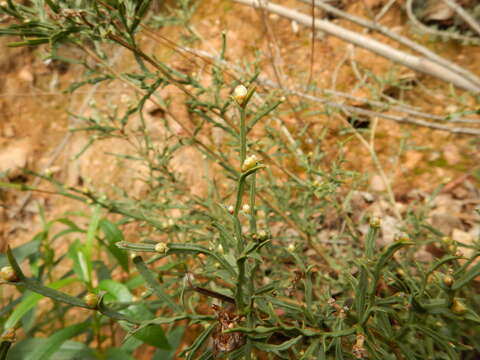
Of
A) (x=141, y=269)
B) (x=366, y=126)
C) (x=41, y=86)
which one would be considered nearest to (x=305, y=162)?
(x=141, y=269)

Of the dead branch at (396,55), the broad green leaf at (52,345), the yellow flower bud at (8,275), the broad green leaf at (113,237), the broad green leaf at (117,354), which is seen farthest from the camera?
the dead branch at (396,55)

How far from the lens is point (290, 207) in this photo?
3.20 ft

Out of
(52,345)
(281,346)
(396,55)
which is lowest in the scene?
(52,345)

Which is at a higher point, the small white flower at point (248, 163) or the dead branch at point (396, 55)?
the dead branch at point (396, 55)

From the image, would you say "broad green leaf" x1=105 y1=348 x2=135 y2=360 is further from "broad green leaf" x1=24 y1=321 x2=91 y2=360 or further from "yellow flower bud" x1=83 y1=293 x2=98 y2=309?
"yellow flower bud" x1=83 y1=293 x2=98 y2=309

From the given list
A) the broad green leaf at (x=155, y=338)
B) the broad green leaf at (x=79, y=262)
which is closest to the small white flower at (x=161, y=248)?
the broad green leaf at (x=155, y=338)

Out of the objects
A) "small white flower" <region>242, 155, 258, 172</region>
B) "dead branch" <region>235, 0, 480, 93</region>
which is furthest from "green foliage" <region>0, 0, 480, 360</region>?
"dead branch" <region>235, 0, 480, 93</region>

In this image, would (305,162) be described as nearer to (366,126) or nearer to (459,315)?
(459,315)

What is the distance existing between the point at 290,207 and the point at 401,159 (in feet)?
2.58

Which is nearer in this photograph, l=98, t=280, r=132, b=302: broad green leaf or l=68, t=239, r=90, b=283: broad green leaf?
l=98, t=280, r=132, b=302: broad green leaf

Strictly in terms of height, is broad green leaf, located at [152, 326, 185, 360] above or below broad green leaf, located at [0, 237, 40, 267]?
below

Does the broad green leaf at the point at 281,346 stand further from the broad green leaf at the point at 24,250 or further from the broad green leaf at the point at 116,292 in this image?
Answer: the broad green leaf at the point at 24,250

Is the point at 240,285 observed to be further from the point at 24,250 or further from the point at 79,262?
the point at 24,250

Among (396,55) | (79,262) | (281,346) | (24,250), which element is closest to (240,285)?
(281,346)
